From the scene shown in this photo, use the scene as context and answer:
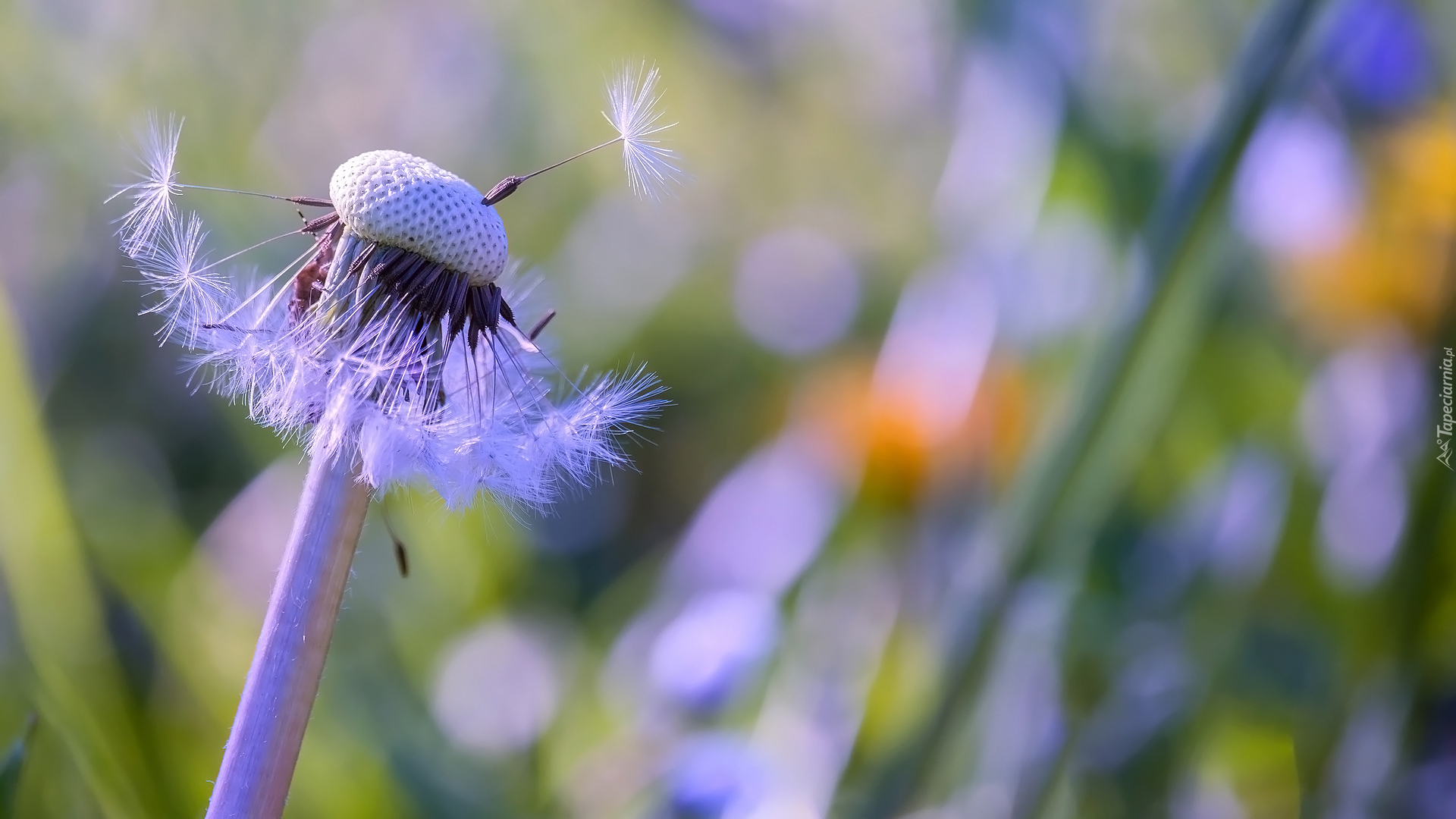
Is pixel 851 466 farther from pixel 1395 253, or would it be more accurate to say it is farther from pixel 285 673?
pixel 285 673

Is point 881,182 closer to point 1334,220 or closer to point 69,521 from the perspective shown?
point 1334,220

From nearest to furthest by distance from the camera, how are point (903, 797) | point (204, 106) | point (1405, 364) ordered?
1. point (903, 797)
2. point (1405, 364)
3. point (204, 106)

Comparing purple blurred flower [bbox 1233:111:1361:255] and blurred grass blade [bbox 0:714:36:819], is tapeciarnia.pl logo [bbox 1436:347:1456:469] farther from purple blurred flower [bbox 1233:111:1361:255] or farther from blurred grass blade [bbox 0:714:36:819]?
blurred grass blade [bbox 0:714:36:819]

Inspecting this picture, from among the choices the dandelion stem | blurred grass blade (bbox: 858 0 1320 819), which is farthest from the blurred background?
the dandelion stem

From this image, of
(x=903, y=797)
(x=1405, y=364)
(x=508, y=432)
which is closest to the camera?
(x=508, y=432)

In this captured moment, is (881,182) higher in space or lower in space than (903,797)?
higher

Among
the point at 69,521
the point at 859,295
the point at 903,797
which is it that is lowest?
the point at 903,797

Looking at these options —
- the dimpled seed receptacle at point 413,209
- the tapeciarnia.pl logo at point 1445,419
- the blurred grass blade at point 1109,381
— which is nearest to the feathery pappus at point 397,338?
the dimpled seed receptacle at point 413,209

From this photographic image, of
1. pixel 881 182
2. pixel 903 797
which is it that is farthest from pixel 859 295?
pixel 903 797
